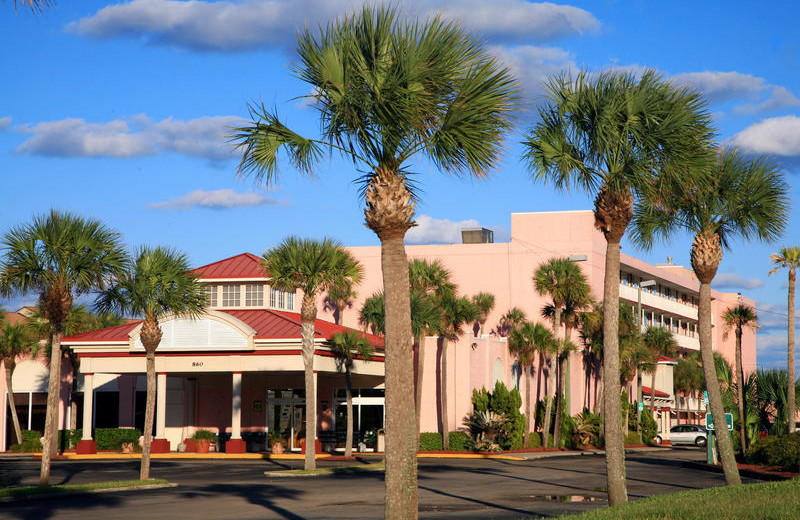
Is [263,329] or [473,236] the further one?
[473,236]

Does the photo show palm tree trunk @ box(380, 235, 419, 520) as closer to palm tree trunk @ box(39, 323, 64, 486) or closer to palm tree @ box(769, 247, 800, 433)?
palm tree trunk @ box(39, 323, 64, 486)

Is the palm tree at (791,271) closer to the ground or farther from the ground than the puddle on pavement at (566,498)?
farther from the ground

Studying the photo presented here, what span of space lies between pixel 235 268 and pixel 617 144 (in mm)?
35894

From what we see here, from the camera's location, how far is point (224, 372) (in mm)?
48188

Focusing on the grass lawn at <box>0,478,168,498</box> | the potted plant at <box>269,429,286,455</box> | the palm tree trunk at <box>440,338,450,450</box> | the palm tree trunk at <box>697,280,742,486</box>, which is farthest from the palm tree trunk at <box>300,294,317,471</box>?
the palm tree trunk at <box>697,280,742,486</box>

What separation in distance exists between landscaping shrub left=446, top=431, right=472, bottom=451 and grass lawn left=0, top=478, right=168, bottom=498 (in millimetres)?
22477

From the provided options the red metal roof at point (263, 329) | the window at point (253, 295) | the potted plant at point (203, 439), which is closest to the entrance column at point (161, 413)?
the potted plant at point (203, 439)

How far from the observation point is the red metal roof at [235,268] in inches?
2080

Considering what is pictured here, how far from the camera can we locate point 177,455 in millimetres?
47688

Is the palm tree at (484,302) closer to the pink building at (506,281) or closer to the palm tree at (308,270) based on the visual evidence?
the pink building at (506,281)

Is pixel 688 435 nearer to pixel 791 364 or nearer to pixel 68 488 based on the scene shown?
pixel 791 364

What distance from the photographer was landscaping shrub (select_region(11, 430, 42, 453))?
5150 cm

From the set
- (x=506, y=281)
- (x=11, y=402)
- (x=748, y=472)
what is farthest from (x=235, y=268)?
(x=748, y=472)

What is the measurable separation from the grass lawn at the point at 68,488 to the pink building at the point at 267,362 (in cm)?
1629
